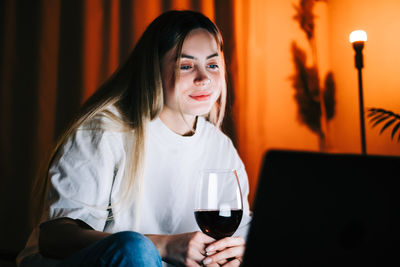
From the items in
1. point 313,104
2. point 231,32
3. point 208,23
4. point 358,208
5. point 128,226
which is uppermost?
point 231,32

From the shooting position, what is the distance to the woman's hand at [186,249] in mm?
681

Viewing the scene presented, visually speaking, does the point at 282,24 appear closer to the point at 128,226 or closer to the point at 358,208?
the point at 128,226

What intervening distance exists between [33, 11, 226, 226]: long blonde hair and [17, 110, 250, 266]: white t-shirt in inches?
1.3

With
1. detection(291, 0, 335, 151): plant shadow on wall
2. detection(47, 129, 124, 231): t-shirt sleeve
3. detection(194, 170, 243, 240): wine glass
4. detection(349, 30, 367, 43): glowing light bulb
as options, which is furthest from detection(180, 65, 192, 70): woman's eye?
detection(291, 0, 335, 151): plant shadow on wall

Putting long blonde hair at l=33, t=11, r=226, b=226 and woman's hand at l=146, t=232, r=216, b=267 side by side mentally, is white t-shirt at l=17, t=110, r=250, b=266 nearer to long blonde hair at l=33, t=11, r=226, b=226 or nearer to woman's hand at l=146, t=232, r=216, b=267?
long blonde hair at l=33, t=11, r=226, b=226

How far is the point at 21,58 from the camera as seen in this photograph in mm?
1951

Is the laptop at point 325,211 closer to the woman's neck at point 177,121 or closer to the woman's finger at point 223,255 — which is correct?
the woman's finger at point 223,255

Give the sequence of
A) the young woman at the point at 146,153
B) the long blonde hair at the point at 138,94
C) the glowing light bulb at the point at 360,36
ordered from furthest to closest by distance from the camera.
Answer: the glowing light bulb at the point at 360,36
the long blonde hair at the point at 138,94
the young woman at the point at 146,153

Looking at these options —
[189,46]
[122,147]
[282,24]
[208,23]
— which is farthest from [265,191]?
[282,24]

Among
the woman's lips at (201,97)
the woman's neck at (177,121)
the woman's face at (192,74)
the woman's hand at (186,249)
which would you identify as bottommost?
the woman's hand at (186,249)

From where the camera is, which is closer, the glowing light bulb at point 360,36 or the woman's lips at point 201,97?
the woman's lips at point 201,97

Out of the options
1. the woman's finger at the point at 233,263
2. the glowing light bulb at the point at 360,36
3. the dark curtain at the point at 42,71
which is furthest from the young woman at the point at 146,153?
the glowing light bulb at the point at 360,36

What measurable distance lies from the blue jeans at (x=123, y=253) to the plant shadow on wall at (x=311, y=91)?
6.20ft

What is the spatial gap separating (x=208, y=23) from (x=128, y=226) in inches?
27.0
